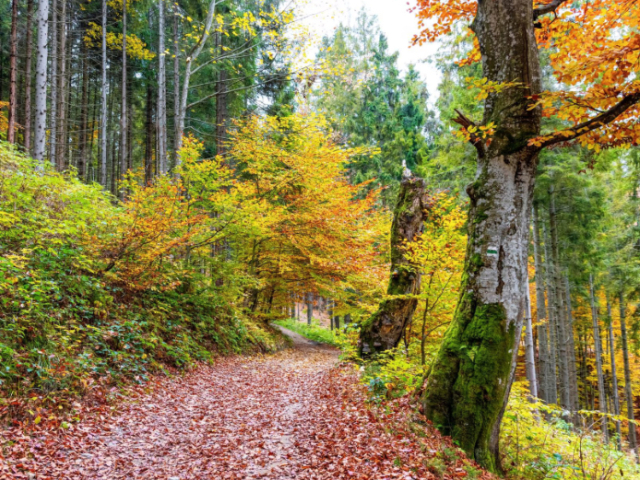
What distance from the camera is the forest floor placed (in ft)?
11.1

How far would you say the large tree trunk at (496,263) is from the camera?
152 inches

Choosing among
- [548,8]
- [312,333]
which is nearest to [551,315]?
[548,8]

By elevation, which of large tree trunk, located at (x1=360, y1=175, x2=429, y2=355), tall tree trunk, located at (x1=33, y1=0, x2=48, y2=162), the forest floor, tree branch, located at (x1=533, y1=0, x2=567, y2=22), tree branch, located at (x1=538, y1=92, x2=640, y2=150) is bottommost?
the forest floor

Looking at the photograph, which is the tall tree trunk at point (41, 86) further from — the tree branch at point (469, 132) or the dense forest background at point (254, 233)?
the tree branch at point (469, 132)

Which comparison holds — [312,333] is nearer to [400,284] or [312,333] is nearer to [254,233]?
[254,233]

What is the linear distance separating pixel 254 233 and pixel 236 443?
6.32m

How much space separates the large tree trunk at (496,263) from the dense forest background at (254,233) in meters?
0.56

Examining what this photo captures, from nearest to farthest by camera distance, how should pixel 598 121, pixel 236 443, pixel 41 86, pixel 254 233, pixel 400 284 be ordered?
pixel 598 121 → pixel 236 443 → pixel 400 284 → pixel 41 86 → pixel 254 233

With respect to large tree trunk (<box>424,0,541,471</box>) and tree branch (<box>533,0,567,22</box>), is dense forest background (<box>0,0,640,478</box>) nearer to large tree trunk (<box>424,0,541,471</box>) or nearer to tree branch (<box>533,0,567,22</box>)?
large tree trunk (<box>424,0,541,471</box>)

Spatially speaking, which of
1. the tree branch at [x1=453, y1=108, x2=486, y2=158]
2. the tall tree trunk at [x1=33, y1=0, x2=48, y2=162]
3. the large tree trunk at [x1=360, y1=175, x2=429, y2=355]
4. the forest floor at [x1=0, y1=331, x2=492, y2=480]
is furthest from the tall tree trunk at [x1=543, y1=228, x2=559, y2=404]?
the tall tree trunk at [x1=33, y1=0, x2=48, y2=162]

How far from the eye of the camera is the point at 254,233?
994 centimetres

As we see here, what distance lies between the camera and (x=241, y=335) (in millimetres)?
10930

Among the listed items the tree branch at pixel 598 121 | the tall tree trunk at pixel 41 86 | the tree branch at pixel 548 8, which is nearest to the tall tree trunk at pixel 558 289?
the tree branch at pixel 548 8

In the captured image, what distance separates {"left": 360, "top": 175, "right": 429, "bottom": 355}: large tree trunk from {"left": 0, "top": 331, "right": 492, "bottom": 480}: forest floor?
1852 mm
